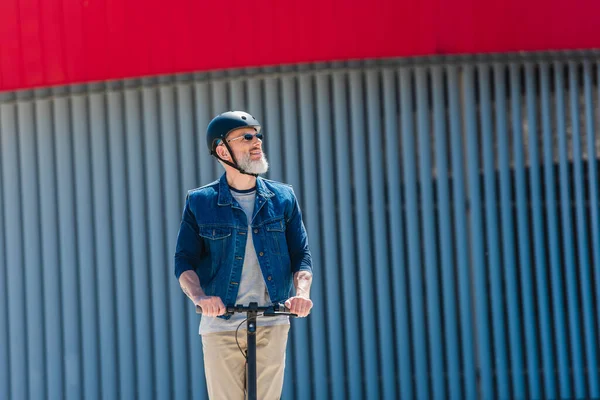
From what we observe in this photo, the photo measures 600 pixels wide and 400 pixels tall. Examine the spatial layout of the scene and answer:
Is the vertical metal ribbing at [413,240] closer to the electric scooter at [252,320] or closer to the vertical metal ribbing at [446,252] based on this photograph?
the vertical metal ribbing at [446,252]

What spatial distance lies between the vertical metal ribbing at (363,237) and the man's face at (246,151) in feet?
9.98

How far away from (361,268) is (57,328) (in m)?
2.42

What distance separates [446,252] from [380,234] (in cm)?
51

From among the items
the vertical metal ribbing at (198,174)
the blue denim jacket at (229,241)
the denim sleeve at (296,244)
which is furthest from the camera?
the vertical metal ribbing at (198,174)

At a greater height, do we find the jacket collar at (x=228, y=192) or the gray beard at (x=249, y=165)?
the gray beard at (x=249, y=165)

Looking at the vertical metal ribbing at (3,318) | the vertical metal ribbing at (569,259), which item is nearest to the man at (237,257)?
the vertical metal ribbing at (569,259)

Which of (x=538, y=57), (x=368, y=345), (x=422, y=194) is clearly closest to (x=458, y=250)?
(x=422, y=194)

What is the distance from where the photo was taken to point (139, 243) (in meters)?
7.62

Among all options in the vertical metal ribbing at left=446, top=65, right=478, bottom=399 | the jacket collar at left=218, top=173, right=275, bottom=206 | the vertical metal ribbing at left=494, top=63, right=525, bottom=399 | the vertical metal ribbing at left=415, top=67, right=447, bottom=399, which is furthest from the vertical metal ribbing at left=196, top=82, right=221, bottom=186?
the jacket collar at left=218, top=173, right=275, bottom=206

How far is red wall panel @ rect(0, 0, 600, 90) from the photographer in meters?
6.86

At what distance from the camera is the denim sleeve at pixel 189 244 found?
4.41 metres

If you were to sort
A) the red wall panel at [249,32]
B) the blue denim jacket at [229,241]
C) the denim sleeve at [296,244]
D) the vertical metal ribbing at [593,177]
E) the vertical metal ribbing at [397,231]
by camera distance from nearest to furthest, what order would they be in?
the blue denim jacket at [229,241]
the denim sleeve at [296,244]
the red wall panel at [249,32]
the vertical metal ribbing at [593,177]
the vertical metal ribbing at [397,231]

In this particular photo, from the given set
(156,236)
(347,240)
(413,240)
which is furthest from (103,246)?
(413,240)

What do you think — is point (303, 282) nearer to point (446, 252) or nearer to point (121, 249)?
point (446, 252)
